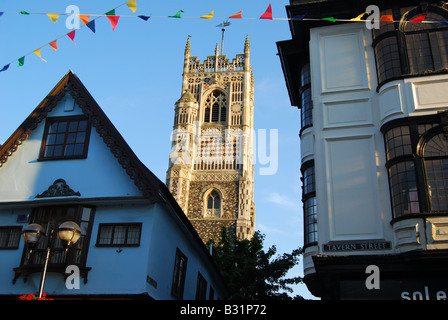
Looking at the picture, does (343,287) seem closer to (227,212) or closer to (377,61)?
(377,61)

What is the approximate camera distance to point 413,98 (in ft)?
45.3

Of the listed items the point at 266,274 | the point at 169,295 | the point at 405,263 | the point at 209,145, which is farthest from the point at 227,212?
the point at 405,263

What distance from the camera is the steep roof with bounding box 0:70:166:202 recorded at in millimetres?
15273

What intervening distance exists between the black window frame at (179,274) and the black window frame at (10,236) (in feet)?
16.8

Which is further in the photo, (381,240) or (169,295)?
(169,295)

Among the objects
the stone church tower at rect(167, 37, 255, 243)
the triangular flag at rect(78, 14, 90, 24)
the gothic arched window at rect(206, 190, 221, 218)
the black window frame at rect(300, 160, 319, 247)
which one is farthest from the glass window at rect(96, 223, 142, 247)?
the gothic arched window at rect(206, 190, 221, 218)

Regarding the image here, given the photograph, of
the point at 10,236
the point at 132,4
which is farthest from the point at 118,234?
the point at 132,4

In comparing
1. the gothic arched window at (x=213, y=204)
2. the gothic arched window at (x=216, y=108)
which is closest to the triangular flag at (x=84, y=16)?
the gothic arched window at (x=213, y=204)

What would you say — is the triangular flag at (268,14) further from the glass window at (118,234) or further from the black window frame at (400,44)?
the glass window at (118,234)

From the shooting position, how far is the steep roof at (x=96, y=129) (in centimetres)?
1527

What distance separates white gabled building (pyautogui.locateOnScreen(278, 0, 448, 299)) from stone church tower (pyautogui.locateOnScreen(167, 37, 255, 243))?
167 feet

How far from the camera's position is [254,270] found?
30.4 meters

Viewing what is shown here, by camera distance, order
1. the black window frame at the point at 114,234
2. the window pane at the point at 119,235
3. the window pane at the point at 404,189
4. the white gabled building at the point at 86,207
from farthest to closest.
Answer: the window pane at the point at 119,235
the black window frame at the point at 114,234
the white gabled building at the point at 86,207
the window pane at the point at 404,189

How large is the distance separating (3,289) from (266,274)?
18.7 m
